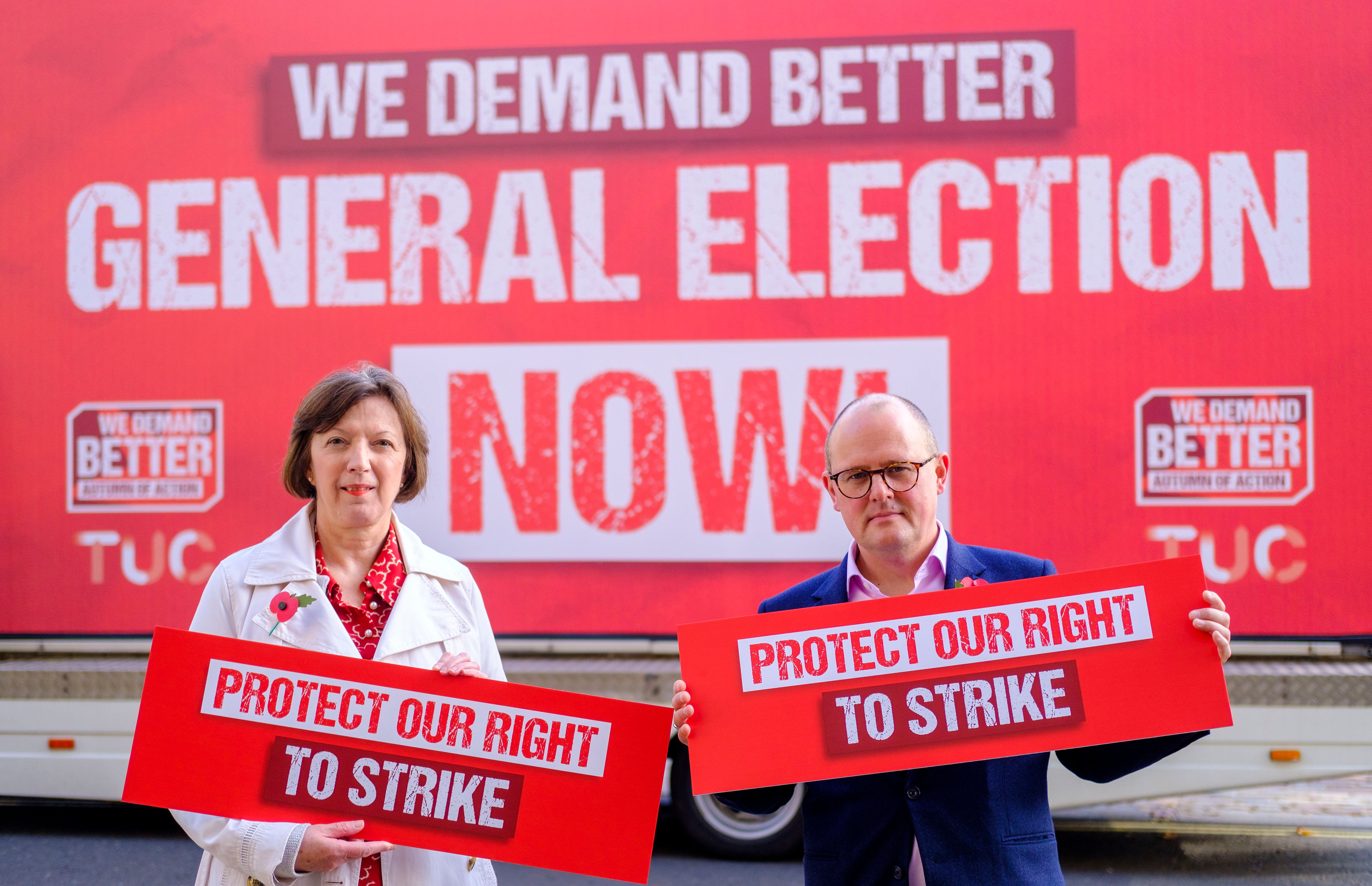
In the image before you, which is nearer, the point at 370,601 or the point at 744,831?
the point at 370,601

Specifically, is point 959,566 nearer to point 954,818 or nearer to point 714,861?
point 954,818

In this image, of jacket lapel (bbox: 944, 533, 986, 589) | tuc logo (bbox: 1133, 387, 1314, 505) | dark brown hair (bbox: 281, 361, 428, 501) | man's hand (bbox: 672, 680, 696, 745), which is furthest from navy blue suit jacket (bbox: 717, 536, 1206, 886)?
tuc logo (bbox: 1133, 387, 1314, 505)

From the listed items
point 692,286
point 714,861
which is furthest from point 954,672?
point 714,861

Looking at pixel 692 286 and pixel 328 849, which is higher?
pixel 692 286

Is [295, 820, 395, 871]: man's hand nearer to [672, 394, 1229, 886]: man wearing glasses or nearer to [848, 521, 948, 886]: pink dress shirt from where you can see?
[672, 394, 1229, 886]: man wearing glasses

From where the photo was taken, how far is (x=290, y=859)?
193 centimetres

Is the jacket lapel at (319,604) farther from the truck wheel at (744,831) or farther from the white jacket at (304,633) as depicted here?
the truck wheel at (744,831)

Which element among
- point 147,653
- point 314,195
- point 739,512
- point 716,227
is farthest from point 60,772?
point 716,227

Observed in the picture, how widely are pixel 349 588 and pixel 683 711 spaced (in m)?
0.74

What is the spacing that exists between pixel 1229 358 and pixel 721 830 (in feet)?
9.71

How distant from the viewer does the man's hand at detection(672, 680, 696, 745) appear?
211 cm

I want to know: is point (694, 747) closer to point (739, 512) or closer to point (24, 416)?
point (739, 512)

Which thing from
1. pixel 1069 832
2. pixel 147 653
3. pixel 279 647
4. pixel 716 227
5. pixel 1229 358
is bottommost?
pixel 1069 832

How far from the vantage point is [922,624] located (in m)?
2.09
